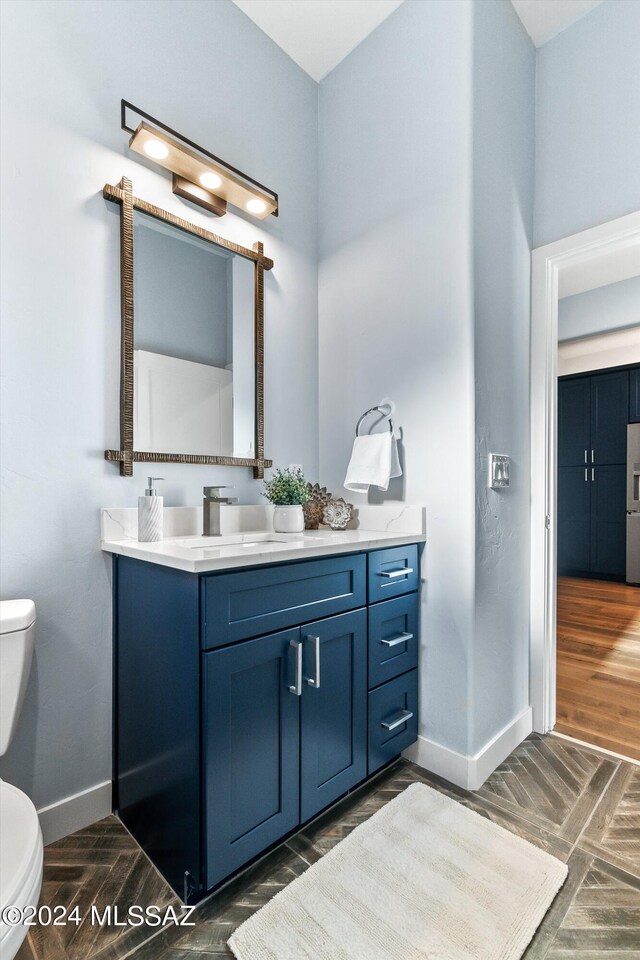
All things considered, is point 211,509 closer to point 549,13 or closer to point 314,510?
point 314,510

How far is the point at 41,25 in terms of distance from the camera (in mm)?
1443

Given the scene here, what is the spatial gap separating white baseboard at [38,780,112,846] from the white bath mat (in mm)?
642

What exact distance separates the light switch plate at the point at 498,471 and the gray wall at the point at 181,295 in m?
1.10

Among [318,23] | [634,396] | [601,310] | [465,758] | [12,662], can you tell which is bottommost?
[465,758]

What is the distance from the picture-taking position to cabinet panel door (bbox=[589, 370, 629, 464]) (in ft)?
16.4

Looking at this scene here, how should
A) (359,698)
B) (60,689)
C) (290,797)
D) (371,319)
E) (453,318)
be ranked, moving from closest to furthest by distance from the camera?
(290,797)
(60,689)
(359,698)
(453,318)
(371,319)

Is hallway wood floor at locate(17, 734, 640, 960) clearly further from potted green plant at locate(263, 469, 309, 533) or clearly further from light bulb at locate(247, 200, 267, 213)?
light bulb at locate(247, 200, 267, 213)

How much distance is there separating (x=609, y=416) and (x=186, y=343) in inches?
190

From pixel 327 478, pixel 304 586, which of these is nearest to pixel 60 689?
pixel 304 586

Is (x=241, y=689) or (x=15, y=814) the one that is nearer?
(x=15, y=814)

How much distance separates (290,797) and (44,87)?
7.13 ft

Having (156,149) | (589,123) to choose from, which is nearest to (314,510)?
(156,149)

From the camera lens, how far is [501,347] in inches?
75.0

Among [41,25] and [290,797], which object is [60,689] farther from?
[41,25]
